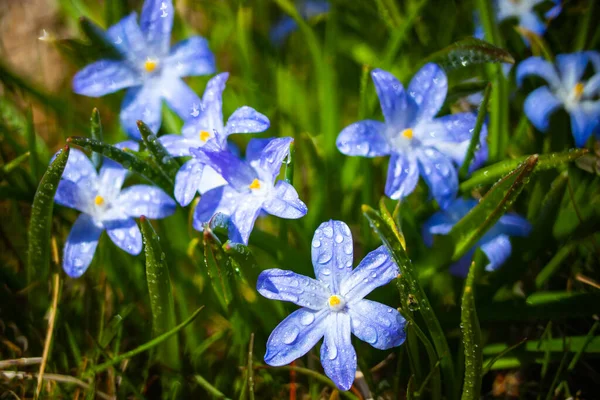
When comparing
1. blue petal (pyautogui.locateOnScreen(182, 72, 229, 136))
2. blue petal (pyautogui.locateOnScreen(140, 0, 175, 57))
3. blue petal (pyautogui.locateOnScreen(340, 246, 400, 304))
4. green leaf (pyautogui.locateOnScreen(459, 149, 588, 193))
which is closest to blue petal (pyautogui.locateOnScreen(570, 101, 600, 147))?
green leaf (pyautogui.locateOnScreen(459, 149, 588, 193))

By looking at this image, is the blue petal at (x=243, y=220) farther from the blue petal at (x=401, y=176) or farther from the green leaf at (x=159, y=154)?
the blue petal at (x=401, y=176)

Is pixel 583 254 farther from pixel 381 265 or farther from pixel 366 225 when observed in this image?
pixel 381 265

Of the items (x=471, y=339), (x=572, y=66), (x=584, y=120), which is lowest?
(x=471, y=339)

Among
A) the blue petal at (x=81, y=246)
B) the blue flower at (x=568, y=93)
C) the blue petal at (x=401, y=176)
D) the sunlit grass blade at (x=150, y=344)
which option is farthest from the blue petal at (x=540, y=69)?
the blue petal at (x=81, y=246)

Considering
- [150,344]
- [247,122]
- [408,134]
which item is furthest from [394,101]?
[150,344]

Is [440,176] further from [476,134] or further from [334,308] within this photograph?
[334,308]

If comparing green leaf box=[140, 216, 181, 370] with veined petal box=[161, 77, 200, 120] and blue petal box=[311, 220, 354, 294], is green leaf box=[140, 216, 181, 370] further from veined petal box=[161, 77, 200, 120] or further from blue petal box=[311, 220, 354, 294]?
veined petal box=[161, 77, 200, 120]
